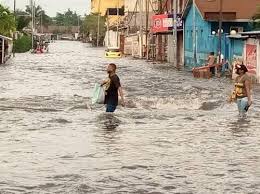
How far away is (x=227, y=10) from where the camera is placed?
45.2 meters

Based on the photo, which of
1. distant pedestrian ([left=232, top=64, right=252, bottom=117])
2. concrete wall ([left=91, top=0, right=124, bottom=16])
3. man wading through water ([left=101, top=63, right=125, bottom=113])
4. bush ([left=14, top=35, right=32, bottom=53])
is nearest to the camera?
man wading through water ([left=101, top=63, right=125, bottom=113])

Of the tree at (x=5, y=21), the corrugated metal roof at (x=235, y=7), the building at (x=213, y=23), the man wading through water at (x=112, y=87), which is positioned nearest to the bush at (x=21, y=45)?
the tree at (x=5, y=21)

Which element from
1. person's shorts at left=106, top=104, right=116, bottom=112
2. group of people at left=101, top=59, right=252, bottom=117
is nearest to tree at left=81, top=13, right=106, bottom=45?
person's shorts at left=106, top=104, right=116, bottom=112

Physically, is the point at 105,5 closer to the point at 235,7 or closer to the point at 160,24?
the point at 160,24

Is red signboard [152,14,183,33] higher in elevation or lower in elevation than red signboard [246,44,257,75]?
higher

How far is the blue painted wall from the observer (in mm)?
39250

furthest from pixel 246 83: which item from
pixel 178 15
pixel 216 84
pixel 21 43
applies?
pixel 21 43

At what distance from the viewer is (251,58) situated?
3353 cm

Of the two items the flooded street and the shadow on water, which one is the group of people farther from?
the shadow on water

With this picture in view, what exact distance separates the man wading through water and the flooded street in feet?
1.35

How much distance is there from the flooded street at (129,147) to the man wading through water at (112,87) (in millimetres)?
411

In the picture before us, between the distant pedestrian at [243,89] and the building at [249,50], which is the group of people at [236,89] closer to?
the distant pedestrian at [243,89]

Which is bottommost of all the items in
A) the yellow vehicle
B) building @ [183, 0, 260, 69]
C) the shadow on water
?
the shadow on water

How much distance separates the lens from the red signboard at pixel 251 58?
3291 cm
